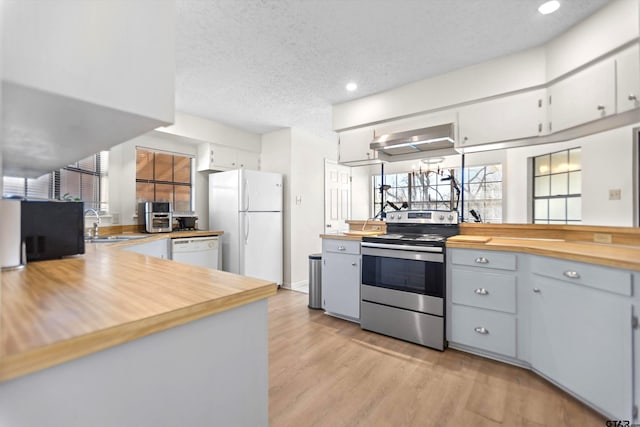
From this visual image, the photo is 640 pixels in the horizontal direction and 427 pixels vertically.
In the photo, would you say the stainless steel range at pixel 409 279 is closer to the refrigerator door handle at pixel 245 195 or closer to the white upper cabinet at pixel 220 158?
the refrigerator door handle at pixel 245 195

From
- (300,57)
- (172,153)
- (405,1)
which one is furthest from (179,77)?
(405,1)

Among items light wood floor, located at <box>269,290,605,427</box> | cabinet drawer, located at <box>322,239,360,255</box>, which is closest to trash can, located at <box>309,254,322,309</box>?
cabinet drawer, located at <box>322,239,360,255</box>

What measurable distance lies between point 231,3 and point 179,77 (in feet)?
4.25

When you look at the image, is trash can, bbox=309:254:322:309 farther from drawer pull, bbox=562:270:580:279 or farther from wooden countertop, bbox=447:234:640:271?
drawer pull, bbox=562:270:580:279

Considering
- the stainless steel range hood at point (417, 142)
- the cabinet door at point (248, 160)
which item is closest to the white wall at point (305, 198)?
the cabinet door at point (248, 160)

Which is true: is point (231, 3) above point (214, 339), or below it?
above

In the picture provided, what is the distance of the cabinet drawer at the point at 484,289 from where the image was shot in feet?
7.09

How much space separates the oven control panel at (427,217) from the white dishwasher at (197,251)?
247cm

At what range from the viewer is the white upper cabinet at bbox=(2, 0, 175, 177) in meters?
0.66

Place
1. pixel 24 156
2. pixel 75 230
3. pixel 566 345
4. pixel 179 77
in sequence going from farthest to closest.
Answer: pixel 179 77 → pixel 566 345 → pixel 75 230 → pixel 24 156

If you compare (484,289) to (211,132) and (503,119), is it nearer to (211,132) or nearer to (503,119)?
(503,119)

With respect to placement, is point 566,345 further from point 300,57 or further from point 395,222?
point 300,57

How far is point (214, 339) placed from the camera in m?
0.86

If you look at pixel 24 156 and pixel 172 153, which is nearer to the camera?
pixel 24 156
